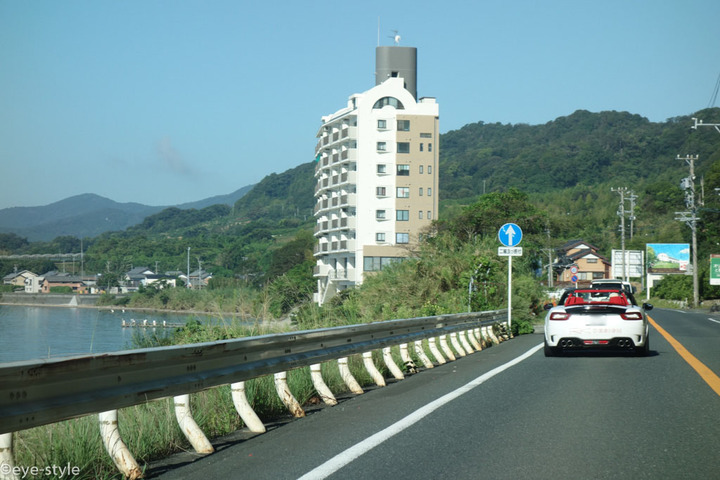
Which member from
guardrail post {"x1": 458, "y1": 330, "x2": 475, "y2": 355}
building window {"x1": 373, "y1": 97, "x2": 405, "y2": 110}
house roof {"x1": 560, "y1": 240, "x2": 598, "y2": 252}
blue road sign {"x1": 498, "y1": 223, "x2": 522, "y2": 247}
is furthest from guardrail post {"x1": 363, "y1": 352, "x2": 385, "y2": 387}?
house roof {"x1": 560, "y1": 240, "x2": 598, "y2": 252}

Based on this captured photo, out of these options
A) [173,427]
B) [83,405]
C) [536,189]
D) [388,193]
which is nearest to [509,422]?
[173,427]

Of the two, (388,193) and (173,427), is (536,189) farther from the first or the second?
(173,427)

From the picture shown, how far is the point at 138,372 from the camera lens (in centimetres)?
607

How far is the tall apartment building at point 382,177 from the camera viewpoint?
89.4 meters

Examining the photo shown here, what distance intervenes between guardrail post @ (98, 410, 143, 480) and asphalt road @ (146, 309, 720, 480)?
29 cm

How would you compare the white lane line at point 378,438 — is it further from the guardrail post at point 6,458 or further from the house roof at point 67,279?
the house roof at point 67,279

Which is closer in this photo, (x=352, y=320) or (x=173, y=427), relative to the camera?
(x=173, y=427)

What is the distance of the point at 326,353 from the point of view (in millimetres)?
10023

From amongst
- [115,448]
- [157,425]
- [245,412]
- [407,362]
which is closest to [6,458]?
[115,448]

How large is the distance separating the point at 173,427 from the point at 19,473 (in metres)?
2.18

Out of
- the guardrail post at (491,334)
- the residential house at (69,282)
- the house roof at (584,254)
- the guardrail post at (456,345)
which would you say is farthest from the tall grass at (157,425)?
the house roof at (584,254)

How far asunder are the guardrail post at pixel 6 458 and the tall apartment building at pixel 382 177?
82436 mm

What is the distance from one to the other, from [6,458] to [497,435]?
4.36 metres

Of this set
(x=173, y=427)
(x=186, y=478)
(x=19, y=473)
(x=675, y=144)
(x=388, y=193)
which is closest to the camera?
(x=19, y=473)
